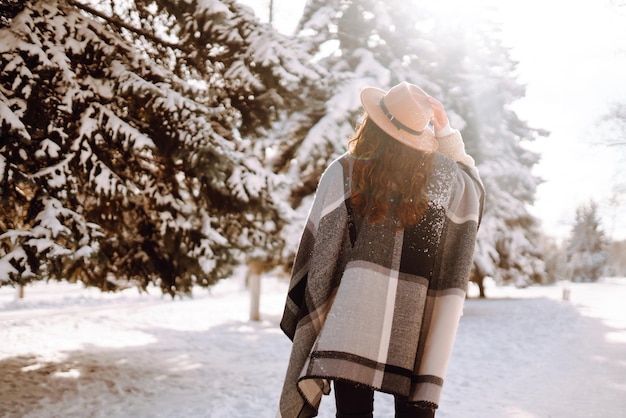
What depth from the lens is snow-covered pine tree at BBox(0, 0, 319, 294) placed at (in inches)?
178

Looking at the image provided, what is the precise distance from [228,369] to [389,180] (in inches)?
238

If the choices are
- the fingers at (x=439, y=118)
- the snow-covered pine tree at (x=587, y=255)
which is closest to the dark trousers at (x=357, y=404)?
the fingers at (x=439, y=118)

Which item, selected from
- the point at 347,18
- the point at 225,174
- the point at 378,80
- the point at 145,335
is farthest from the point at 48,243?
the point at 347,18

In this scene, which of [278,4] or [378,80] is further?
[278,4]

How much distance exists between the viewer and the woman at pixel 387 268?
78.1 inches

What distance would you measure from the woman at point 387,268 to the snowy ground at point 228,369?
3.21 m

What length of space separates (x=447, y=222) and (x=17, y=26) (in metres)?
4.32

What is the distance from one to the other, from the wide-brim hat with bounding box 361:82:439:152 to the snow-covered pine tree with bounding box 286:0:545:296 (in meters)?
7.24

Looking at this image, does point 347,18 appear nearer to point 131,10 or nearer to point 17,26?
point 131,10

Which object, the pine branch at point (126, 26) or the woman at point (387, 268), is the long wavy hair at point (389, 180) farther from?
the pine branch at point (126, 26)

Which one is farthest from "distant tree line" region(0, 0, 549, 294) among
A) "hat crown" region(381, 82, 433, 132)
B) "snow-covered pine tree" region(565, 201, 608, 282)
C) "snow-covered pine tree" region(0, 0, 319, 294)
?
"snow-covered pine tree" region(565, 201, 608, 282)

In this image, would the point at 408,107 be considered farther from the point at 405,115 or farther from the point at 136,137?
the point at 136,137

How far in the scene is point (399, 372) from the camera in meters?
2.00

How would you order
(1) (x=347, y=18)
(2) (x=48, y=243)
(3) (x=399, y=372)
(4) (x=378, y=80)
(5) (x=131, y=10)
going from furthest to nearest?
(1) (x=347, y=18), (4) (x=378, y=80), (5) (x=131, y=10), (2) (x=48, y=243), (3) (x=399, y=372)
